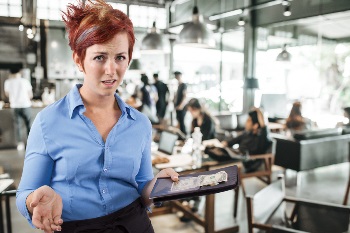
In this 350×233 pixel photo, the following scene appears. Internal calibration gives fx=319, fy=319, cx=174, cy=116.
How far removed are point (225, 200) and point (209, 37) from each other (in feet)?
7.17

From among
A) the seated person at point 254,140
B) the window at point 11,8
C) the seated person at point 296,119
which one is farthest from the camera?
the window at point 11,8

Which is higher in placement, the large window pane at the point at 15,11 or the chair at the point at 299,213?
the large window pane at the point at 15,11

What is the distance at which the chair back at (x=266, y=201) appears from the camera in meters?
2.12

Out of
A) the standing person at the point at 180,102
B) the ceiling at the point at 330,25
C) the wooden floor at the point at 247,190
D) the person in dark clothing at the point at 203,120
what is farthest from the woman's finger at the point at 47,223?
the ceiling at the point at 330,25

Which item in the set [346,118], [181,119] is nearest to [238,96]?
[181,119]

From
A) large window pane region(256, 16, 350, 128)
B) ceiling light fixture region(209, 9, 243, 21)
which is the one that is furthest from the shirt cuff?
ceiling light fixture region(209, 9, 243, 21)

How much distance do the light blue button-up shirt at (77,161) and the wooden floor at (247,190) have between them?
1551 millimetres

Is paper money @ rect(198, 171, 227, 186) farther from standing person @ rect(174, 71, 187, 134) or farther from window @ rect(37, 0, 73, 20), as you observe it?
window @ rect(37, 0, 73, 20)

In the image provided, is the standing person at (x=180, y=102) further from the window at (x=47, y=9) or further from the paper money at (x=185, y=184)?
the paper money at (x=185, y=184)

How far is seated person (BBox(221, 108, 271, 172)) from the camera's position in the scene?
4484 mm

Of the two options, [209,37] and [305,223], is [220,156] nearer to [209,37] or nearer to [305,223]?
[305,223]

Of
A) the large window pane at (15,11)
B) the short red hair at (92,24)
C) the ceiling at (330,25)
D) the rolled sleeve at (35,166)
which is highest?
the large window pane at (15,11)

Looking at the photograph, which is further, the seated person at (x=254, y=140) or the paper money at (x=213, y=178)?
the seated person at (x=254, y=140)

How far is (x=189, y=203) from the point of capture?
13.0 feet
